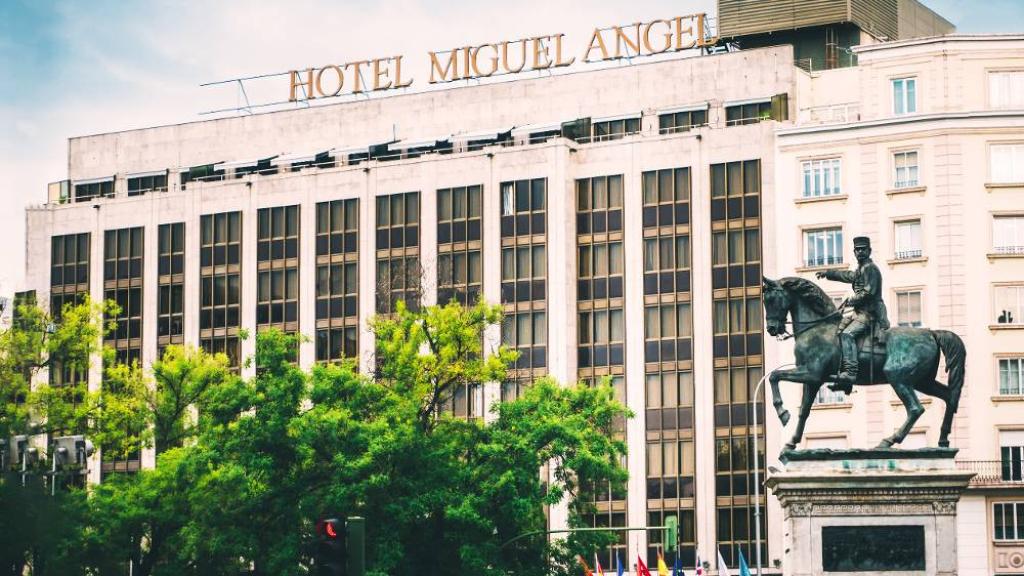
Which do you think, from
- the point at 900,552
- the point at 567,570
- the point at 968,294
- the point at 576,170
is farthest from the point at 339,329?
the point at 900,552

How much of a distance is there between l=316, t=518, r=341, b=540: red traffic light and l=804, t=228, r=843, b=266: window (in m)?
81.5

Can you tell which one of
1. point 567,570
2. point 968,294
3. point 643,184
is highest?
point 643,184

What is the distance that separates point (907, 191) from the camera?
109 meters

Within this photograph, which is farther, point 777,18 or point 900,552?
point 777,18

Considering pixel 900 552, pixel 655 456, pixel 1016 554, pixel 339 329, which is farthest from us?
pixel 339 329

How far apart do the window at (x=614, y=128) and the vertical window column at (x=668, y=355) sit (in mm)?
4865

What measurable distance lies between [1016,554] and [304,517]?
41.0 metres

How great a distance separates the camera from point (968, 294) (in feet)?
352

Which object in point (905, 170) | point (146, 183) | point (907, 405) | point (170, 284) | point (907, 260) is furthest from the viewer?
point (146, 183)

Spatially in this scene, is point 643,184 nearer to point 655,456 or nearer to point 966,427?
point 655,456

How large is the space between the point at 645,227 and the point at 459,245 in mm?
11858

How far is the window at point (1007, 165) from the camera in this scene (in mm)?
108375

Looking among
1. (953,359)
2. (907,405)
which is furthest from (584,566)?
(953,359)

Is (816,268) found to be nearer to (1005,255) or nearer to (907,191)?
(907,191)
